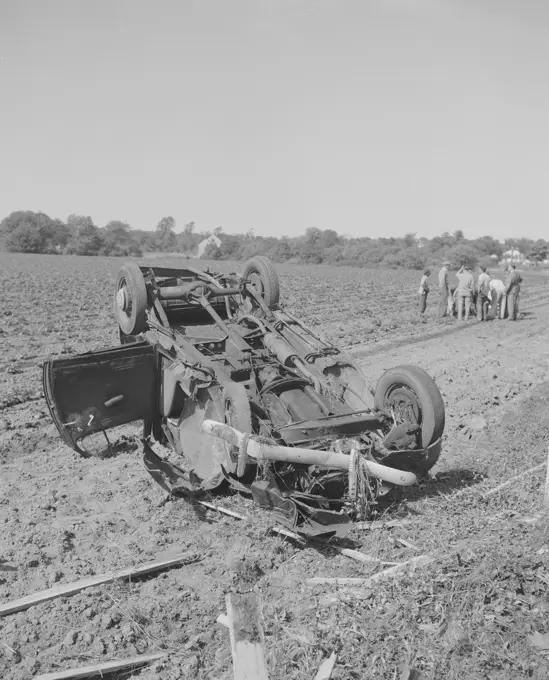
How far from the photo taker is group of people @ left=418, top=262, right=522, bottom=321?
15.3 metres

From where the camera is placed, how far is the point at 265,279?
23.4 ft

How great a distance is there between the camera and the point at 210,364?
5176 millimetres

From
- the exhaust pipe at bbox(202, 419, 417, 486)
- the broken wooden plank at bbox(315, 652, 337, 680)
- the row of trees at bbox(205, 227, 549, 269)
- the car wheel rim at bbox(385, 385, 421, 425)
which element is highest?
the row of trees at bbox(205, 227, 549, 269)

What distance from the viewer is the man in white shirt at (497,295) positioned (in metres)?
15.6

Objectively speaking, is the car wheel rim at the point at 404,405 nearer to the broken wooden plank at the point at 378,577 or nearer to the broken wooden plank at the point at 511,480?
the broken wooden plank at the point at 511,480

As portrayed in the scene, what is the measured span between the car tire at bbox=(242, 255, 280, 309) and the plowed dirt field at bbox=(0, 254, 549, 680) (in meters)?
2.35

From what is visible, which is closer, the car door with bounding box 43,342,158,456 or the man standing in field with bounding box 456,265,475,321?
the car door with bounding box 43,342,158,456

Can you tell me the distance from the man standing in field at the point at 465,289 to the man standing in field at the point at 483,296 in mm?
199

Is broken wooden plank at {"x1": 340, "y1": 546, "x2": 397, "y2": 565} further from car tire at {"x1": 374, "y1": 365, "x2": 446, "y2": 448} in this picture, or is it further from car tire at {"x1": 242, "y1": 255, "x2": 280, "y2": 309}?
car tire at {"x1": 242, "y1": 255, "x2": 280, "y2": 309}

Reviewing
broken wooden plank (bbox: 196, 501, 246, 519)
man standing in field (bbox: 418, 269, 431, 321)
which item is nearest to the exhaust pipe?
broken wooden plank (bbox: 196, 501, 246, 519)

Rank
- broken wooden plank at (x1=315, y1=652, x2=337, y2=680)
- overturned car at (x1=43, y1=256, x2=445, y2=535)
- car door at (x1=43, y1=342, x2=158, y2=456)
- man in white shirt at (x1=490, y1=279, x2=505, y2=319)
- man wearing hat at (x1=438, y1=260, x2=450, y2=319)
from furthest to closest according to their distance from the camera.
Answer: man wearing hat at (x1=438, y1=260, x2=450, y2=319) → man in white shirt at (x1=490, y1=279, x2=505, y2=319) → car door at (x1=43, y1=342, x2=158, y2=456) → overturned car at (x1=43, y1=256, x2=445, y2=535) → broken wooden plank at (x1=315, y1=652, x2=337, y2=680)

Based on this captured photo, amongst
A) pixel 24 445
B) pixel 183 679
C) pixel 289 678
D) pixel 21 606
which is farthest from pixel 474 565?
Answer: pixel 24 445

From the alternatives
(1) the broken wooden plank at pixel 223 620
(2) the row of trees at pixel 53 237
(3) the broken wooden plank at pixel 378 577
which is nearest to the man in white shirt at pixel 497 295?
(3) the broken wooden plank at pixel 378 577

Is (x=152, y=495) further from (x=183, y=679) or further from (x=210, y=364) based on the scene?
(x=183, y=679)
